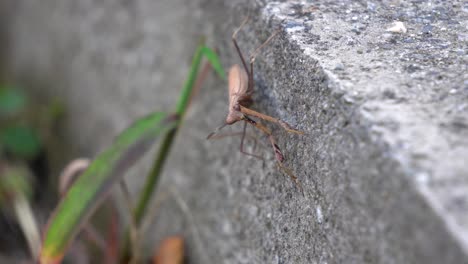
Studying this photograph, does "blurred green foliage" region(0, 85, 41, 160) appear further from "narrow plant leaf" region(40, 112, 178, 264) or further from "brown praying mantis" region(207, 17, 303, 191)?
"brown praying mantis" region(207, 17, 303, 191)

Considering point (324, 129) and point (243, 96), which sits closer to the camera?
point (324, 129)

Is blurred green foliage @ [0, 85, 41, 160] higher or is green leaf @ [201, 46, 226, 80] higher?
green leaf @ [201, 46, 226, 80]

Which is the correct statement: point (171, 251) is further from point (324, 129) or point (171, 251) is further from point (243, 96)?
point (324, 129)

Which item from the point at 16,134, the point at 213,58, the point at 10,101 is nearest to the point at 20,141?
the point at 16,134

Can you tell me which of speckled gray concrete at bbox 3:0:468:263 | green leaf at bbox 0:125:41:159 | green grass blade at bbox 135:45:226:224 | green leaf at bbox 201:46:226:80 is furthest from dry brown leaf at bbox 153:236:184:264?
green leaf at bbox 0:125:41:159

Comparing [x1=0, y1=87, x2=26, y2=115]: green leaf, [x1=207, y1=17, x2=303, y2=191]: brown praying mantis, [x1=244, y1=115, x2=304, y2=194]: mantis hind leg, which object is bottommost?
[x1=0, y1=87, x2=26, y2=115]: green leaf

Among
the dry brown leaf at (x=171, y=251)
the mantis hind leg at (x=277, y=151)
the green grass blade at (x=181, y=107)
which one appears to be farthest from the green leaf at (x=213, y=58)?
the dry brown leaf at (x=171, y=251)

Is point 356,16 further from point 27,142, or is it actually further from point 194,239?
point 27,142
